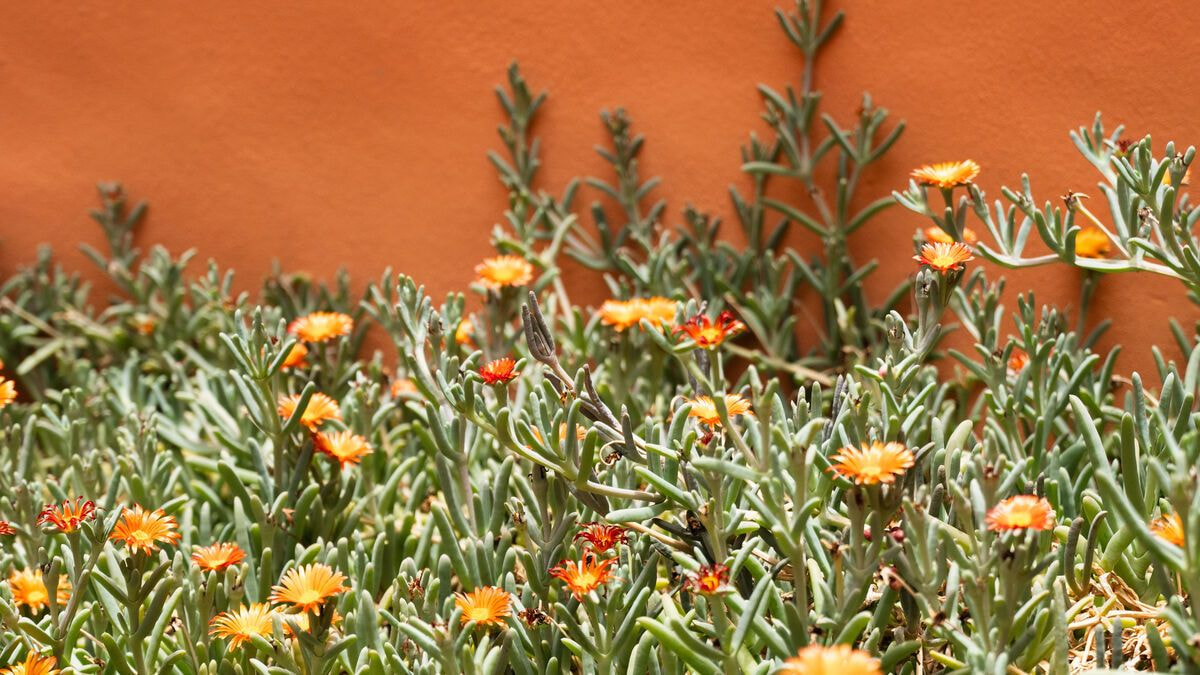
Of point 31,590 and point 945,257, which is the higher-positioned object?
point 945,257

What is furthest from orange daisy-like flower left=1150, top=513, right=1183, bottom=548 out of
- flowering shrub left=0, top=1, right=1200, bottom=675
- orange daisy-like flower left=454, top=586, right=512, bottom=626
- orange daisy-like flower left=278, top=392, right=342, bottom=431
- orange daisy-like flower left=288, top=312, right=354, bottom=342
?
orange daisy-like flower left=288, top=312, right=354, bottom=342

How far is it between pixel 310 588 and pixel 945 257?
30.3 inches

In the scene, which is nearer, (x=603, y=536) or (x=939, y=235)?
(x=603, y=536)

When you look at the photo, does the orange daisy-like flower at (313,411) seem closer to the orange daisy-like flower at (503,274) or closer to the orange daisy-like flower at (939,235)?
the orange daisy-like flower at (503,274)

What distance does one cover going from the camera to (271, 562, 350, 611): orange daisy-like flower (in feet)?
3.83

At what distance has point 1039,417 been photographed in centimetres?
152

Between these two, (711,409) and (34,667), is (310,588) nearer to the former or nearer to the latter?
(34,667)

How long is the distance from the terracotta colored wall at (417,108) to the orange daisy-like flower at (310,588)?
3.35 ft

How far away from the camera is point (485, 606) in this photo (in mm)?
1184

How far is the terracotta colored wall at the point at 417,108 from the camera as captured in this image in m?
1.78

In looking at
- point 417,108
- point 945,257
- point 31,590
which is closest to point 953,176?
point 945,257

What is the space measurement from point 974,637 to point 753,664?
0.68 feet

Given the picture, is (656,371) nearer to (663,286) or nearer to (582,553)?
(663,286)

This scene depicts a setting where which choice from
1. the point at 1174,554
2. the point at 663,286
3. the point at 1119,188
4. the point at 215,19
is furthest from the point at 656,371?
the point at 215,19
